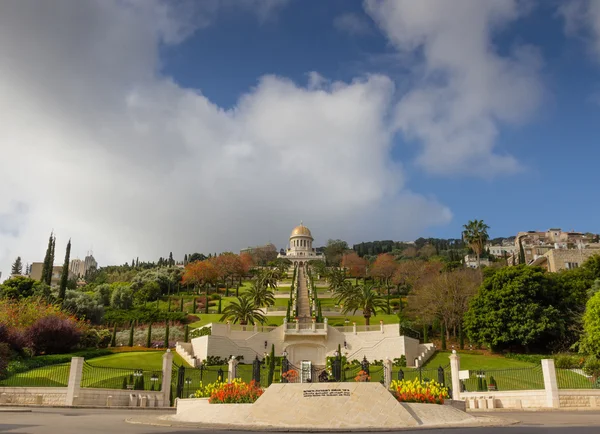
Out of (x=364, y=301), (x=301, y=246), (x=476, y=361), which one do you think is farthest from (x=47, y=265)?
(x=301, y=246)

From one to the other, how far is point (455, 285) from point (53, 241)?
55.3 meters

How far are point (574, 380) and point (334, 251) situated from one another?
3594 inches

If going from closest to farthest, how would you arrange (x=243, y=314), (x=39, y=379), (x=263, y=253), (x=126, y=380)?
1. (x=39, y=379)
2. (x=126, y=380)
3. (x=243, y=314)
4. (x=263, y=253)

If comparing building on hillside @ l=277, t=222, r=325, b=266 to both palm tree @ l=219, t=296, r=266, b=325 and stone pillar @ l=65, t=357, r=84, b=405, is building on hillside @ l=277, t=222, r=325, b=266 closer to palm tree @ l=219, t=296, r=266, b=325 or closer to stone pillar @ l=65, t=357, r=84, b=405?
palm tree @ l=219, t=296, r=266, b=325

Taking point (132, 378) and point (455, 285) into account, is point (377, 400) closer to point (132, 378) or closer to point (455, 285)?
point (132, 378)

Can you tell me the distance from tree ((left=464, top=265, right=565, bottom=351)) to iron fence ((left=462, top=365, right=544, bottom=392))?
8.95 m

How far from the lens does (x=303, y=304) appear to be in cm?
6344

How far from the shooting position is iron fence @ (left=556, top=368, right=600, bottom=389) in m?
27.4

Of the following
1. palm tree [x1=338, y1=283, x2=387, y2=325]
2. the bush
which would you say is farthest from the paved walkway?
the bush

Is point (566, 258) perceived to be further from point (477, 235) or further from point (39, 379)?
point (39, 379)

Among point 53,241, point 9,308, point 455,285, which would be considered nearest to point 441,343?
point 455,285

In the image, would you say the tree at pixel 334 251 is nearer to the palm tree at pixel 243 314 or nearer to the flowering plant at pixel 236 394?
the palm tree at pixel 243 314

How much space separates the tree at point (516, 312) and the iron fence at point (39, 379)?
107ft

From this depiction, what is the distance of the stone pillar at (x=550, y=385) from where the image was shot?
2380 cm
